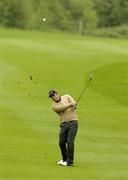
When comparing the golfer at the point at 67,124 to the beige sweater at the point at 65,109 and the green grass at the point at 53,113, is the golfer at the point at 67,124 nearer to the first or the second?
the beige sweater at the point at 65,109

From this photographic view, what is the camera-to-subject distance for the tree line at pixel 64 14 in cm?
7169

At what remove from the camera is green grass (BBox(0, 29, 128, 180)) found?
17.4 meters

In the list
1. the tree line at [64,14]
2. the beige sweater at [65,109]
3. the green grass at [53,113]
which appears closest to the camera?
the green grass at [53,113]

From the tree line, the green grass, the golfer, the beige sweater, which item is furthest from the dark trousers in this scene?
the tree line

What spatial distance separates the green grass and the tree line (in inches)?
884

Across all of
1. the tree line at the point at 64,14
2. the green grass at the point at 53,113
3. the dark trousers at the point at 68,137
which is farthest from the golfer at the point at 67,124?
the tree line at the point at 64,14

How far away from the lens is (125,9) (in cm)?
8338

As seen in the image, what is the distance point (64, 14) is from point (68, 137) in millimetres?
62263

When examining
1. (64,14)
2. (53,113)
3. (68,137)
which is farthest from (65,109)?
(64,14)

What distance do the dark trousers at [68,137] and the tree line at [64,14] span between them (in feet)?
169

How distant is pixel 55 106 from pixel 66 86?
15.1 m

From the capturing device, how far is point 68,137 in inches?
696

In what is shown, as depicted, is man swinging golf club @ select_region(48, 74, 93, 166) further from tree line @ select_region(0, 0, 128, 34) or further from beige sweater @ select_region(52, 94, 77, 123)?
tree line @ select_region(0, 0, 128, 34)

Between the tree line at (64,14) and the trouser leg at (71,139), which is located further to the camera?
the tree line at (64,14)
